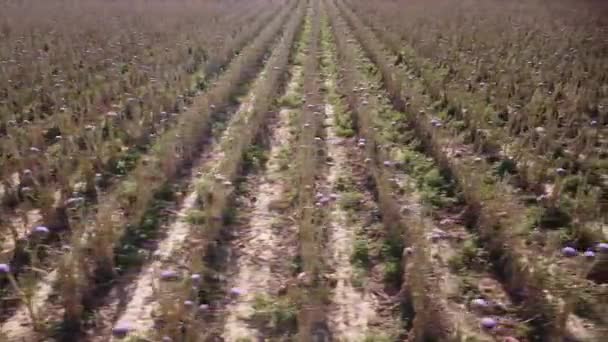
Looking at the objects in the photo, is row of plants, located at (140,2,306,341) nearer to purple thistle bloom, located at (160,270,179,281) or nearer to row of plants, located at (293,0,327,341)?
purple thistle bloom, located at (160,270,179,281)

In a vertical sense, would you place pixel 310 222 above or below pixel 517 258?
above

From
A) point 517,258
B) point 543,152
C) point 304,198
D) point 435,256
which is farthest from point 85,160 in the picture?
point 543,152

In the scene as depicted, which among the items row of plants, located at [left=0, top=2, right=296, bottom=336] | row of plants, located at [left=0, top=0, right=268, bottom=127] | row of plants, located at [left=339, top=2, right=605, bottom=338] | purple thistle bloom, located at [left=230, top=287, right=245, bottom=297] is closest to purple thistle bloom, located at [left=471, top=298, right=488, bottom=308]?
row of plants, located at [left=339, top=2, right=605, bottom=338]

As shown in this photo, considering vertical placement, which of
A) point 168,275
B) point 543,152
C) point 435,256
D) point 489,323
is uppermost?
point 543,152

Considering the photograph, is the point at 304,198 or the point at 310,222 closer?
the point at 310,222

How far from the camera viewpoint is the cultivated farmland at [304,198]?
457 cm

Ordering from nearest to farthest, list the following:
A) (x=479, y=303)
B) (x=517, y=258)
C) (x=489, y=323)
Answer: (x=489, y=323) < (x=479, y=303) < (x=517, y=258)

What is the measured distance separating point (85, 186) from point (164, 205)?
104 cm

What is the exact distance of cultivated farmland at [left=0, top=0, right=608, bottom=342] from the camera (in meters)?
4.57

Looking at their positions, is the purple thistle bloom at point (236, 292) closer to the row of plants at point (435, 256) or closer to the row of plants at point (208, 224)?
the row of plants at point (208, 224)

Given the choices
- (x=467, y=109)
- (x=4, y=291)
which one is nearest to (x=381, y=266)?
(x=4, y=291)

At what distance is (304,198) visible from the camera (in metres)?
6.30

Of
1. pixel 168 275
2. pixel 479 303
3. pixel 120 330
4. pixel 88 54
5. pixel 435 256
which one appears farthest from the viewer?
pixel 88 54

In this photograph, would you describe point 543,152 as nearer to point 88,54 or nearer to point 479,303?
point 479,303
